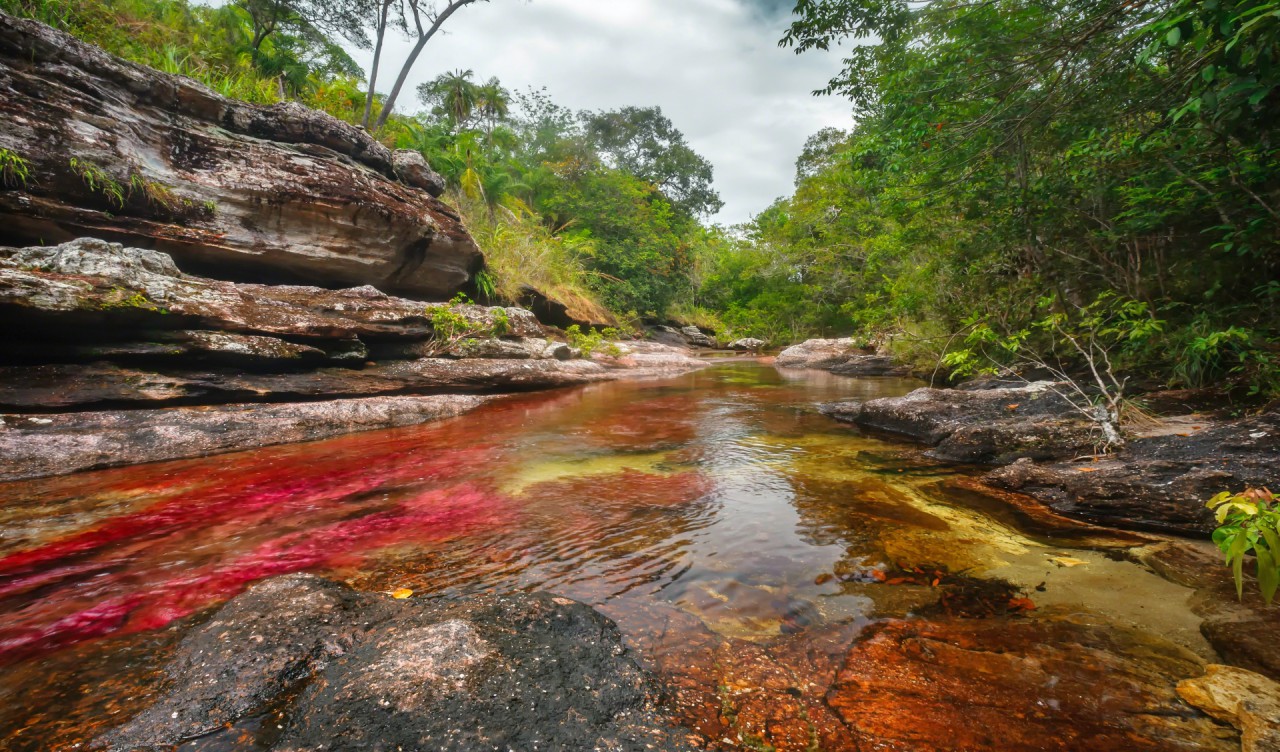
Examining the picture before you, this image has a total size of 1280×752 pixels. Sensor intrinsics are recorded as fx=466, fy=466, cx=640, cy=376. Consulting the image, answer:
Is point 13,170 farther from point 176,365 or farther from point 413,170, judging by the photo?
point 413,170

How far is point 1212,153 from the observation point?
393 centimetres

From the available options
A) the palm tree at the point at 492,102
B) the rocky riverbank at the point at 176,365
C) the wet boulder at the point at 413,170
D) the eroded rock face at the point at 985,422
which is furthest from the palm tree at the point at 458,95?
the eroded rock face at the point at 985,422

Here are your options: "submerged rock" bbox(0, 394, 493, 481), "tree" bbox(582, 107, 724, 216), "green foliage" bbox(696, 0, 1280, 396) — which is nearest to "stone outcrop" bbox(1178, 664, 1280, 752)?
"green foliage" bbox(696, 0, 1280, 396)

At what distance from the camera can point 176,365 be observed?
5.70 m

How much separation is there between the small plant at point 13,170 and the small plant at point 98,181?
0.44 metres

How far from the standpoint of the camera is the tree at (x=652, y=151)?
32.9 meters

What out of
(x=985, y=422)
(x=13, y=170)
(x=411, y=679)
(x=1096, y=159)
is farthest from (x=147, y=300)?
(x=1096, y=159)

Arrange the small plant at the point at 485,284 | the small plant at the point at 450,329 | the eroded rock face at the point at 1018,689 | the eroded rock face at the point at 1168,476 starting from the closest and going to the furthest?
the eroded rock face at the point at 1018,689 < the eroded rock face at the point at 1168,476 < the small plant at the point at 450,329 < the small plant at the point at 485,284

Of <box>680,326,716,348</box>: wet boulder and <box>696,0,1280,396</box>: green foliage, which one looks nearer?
<box>696,0,1280,396</box>: green foliage

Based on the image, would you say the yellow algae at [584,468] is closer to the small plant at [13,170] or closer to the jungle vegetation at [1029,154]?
the jungle vegetation at [1029,154]

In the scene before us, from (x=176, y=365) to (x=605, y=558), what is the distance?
20.8 ft

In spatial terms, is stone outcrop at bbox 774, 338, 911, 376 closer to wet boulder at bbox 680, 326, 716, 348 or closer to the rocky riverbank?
wet boulder at bbox 680, 326, 716, 348

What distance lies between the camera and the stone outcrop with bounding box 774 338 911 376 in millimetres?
13866

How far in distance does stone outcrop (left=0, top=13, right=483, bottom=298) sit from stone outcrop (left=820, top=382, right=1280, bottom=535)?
1008cm
